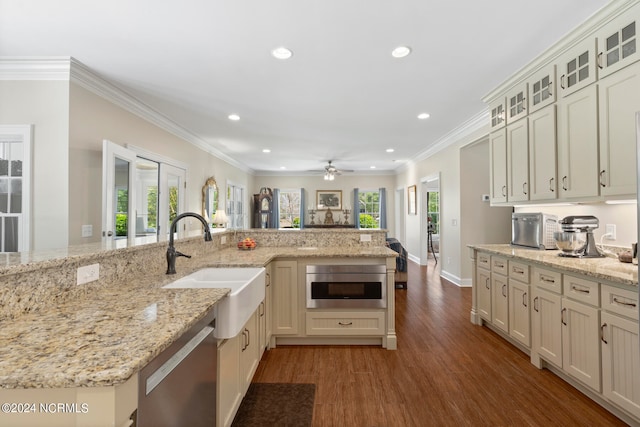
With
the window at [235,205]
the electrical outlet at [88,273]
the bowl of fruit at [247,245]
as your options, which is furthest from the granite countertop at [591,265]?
the window at [235,205]

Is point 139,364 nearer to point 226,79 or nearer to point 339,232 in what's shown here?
point 339,232

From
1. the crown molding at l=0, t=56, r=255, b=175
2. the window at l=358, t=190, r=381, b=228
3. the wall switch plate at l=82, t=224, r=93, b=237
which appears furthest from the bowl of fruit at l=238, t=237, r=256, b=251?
the window at l=358, t=190, r=381, b=228

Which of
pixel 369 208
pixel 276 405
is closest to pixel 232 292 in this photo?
pixel 276 405

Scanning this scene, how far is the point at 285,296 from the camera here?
110 inches

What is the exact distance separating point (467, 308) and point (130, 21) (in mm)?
4568

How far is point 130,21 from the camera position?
212cm

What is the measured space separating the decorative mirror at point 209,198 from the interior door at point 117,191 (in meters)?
2.16

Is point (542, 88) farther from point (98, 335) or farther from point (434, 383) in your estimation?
point (98, 335)

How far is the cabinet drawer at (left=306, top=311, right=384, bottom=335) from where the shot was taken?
277 centimetres

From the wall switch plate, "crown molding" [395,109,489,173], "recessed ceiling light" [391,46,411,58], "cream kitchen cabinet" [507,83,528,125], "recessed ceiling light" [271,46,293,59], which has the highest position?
"recessed ceiling light" [271,46,293,59]

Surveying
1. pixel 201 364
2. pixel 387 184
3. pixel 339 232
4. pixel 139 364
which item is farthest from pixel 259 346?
pixel 387 184

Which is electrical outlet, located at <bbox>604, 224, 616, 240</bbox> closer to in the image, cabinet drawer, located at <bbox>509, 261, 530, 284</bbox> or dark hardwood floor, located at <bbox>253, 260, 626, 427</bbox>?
cabinet drawer, located at <bbox>509, 261, 530, 284</bbox>

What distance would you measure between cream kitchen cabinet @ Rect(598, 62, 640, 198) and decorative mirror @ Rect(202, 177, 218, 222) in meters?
5.52

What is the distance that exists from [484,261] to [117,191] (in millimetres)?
4082
